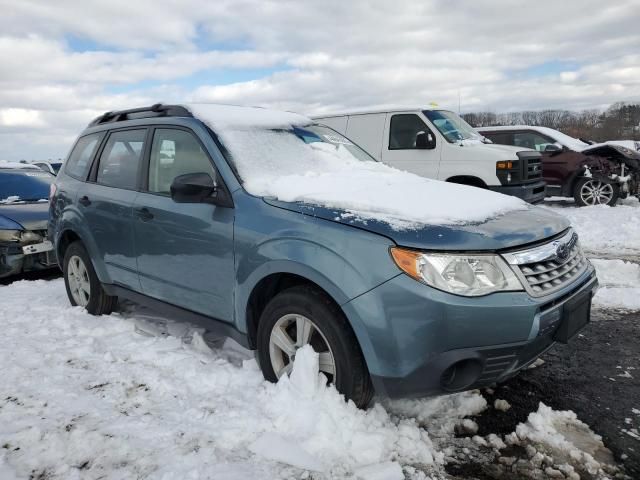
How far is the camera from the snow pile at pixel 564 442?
2355mm

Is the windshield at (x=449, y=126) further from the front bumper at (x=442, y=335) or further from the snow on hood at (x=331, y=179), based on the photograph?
the front bumper at (x=442, y=335)

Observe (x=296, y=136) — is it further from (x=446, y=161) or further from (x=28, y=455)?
(x=446, y=161)

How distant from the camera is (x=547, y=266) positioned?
260cm

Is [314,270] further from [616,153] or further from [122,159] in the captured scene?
[616,153]

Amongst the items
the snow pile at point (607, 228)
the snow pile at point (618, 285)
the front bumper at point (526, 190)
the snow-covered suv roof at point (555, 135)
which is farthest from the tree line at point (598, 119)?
the snow pile at point (618, 285)

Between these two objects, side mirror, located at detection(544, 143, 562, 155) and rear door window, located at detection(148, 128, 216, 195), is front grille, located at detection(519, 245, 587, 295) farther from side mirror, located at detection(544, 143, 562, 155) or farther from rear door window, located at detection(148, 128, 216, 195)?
side mirror, located at detection(544, 143, 562, 155)

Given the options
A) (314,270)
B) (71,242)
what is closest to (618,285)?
(314,270)

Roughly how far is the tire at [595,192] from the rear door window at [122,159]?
9732mm

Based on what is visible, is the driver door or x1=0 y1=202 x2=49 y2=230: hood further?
the driver door

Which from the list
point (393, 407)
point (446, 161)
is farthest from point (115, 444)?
point (446, 161)

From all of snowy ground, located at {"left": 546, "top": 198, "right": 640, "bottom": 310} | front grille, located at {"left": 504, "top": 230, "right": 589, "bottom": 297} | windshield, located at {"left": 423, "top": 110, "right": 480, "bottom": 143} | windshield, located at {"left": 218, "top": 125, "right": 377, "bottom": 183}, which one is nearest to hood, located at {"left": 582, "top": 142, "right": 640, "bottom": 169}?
snowy ground, located at {"left": 546, "top": 198, "right": 640, "bottom": 310}

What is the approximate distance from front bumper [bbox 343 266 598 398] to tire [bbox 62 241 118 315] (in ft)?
9.60

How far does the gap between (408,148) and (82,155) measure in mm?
5434

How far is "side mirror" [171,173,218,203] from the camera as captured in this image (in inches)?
119
